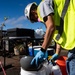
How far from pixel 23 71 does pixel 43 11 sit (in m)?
1.02

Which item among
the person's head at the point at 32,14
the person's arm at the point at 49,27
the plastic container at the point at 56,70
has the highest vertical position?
the person's head at the point at 32,14

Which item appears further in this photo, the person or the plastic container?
the plastic container

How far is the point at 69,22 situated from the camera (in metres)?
2.27

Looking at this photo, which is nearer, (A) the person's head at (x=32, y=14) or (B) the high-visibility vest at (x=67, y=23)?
(B) the high-visibility vest at (x=67, y=23)

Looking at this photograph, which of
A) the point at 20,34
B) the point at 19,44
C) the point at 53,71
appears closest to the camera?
the point at 53,71

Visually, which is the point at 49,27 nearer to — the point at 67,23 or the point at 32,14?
the point at 67,23

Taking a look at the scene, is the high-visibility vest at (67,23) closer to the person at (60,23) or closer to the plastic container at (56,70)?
the person at (60,23)

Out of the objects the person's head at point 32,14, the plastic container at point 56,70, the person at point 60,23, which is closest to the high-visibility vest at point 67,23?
the person at point 60,23

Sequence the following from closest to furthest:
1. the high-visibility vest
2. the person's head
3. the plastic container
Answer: the high-visibility vest < the person's head < the plastic container

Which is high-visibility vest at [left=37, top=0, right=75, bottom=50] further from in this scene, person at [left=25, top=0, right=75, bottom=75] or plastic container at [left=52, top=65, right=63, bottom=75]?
plastic container at [left=52, top=65, right=63, bottom=75]

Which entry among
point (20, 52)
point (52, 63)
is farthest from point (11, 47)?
point (52, 63)

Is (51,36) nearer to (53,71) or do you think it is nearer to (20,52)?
(53,71)

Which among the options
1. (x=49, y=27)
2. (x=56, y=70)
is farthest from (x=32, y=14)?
(x=56, y=70)

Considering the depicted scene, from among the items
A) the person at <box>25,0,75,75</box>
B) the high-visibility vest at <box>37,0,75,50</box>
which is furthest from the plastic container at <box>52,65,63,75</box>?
the high-visibility vest at <box>37,0,75,50</box>
